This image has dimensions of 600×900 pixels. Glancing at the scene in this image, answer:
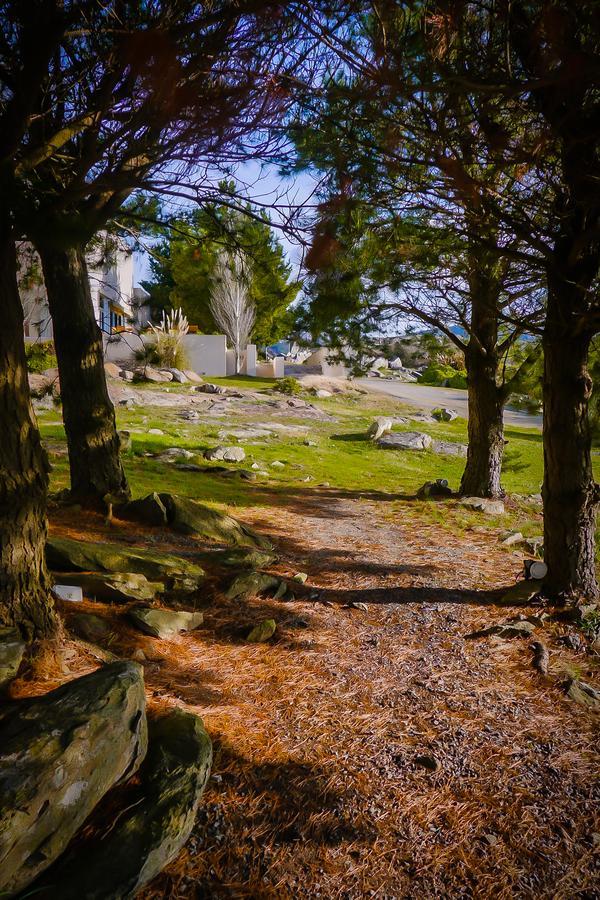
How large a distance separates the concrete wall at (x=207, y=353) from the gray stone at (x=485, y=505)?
58.5 ft

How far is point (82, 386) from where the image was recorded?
5.37m

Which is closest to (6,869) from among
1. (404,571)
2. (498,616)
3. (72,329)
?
(498,616)

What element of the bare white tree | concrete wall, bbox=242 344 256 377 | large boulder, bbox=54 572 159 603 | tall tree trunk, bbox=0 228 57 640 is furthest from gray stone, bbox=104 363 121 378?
tall tree trunk, bbox=0 228 57 640

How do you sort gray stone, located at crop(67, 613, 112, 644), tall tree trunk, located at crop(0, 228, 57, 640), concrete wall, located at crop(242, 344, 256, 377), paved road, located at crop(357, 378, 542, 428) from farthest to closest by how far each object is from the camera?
concrete wall, located at crop(242, 344, 256, 377) < paved road, located at crop(357, 378, 542, 428) < gray stone, located at crop(67, 613, 112, 644) < tall tree trunk, located at crop(0, 228, 57, 640)

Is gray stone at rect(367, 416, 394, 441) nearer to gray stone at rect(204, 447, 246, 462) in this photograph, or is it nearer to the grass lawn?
the grass lawn

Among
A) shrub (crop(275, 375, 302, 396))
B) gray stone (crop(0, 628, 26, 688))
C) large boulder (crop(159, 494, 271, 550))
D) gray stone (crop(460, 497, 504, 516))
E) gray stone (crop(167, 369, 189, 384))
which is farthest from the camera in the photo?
shrub (crop(275, 375, 302, 396))

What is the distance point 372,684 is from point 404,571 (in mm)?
1853

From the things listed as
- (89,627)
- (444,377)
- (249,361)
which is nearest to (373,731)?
(89,627)

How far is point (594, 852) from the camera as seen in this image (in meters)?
2.09

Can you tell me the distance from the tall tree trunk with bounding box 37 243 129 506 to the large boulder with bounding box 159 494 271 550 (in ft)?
2.18

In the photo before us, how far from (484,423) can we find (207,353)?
59.1 ft

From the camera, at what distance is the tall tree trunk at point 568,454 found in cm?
401

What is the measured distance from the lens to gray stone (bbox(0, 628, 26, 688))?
2.28 m

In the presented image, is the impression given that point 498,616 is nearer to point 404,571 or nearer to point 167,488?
point 404,571
